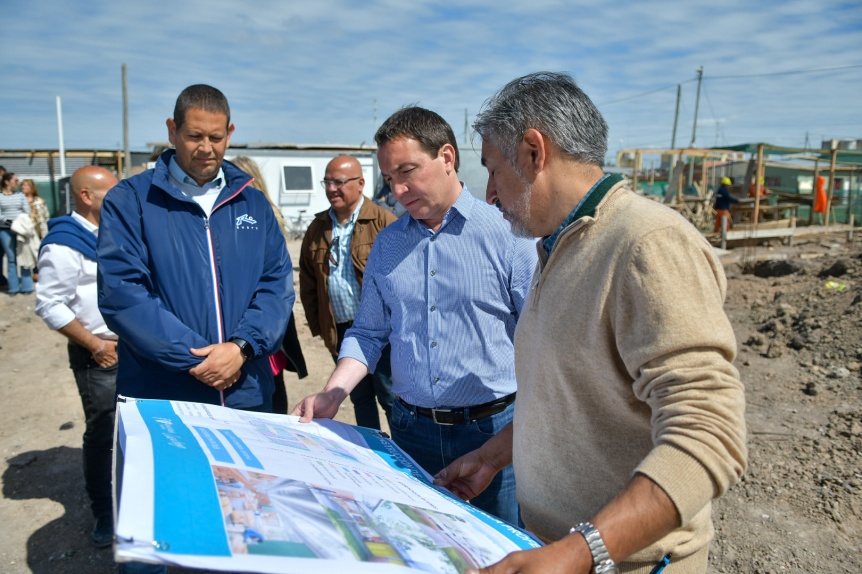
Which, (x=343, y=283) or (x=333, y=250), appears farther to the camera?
A: (x=333, y=250)

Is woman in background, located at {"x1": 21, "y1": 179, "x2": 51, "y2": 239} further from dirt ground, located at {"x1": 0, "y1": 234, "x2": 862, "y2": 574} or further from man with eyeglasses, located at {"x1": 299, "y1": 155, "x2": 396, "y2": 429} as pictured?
man with eyeglasses, located at {"x1": 299, "y1": 155, "x2": 396, "y2": 429}

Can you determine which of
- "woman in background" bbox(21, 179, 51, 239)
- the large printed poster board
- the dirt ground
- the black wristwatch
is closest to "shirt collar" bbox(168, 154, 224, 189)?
the black wristwatch

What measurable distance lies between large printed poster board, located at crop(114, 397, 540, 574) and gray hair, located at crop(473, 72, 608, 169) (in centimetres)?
77

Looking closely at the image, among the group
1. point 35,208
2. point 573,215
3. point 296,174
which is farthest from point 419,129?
point 296,174

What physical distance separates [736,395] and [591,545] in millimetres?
358

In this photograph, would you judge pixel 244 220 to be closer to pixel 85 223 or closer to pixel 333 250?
pixel 85 223

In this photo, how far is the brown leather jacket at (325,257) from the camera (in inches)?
174

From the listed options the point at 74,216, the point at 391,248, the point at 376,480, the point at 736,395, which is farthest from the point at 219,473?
the point at 74,216

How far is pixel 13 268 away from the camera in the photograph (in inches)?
415

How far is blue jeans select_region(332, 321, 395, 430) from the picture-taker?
4.20 m

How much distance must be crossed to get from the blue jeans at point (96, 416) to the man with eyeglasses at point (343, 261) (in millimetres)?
1426

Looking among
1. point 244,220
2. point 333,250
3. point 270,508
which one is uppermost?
point 244,220

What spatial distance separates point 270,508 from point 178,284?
1805 mm

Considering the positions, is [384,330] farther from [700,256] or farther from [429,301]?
[700,256]
